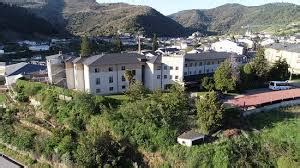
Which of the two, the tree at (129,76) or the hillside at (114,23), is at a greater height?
the hillside at (114,23)

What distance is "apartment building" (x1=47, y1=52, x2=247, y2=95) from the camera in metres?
38.0

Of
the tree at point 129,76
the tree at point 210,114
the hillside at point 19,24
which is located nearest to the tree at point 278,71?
the tree at point 210,114

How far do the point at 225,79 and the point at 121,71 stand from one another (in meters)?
12.0

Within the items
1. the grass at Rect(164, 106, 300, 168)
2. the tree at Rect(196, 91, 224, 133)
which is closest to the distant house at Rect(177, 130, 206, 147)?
the grass at Rect(164, 106, 300, 168)

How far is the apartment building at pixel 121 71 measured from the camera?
3797cm

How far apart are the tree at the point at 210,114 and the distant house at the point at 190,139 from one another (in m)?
0.85

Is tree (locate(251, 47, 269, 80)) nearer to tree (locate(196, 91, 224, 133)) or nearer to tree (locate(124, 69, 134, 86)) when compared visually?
tree (locate(196, 91, 224, 133))

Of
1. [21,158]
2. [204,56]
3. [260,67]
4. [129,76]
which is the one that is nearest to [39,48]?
[204,56]

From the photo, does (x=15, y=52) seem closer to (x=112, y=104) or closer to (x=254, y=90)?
(x=112, y=104)

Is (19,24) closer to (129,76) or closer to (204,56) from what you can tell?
(204,56)

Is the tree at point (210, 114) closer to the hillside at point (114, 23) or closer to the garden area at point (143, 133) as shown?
the garden area at point (143, 133)

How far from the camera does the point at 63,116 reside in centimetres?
3494

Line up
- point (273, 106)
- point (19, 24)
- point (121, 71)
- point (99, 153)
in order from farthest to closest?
point (19, 24) → point (121, 71) → point (273, 106) → point (99, 153)

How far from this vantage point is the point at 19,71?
4644 centimetres
